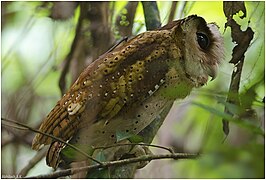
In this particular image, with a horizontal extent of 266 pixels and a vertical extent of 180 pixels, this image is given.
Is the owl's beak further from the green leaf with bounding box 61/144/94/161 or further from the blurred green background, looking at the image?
the green leaf with bounding box 61/144/94/161

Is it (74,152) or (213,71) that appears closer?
(74,152)

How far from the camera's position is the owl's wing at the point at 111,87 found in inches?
39.1

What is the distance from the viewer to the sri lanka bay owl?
992mm

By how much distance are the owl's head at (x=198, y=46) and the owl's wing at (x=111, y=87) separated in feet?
0.10

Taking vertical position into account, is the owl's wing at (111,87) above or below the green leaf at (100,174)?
above

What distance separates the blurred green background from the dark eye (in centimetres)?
4

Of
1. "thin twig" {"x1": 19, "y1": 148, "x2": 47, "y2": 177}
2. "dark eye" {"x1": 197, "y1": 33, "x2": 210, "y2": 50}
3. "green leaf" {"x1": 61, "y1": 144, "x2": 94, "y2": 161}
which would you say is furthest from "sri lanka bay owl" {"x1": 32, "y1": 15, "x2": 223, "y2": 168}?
"thin twig" {"x1": 19, "y1": 148, "x2": 47, "y2": 177}

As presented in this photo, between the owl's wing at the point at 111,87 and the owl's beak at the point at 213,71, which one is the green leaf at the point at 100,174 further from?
the owl's beak at the point at 213,71

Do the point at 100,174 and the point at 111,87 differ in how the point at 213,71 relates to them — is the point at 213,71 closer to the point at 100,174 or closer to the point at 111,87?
the point at 111,87

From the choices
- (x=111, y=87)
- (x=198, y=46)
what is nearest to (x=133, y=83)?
(x=111, y=87)

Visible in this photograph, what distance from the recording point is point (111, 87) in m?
1.01

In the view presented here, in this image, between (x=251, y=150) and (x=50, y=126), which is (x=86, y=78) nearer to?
(x=50, y=126)

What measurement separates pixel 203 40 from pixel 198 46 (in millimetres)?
16

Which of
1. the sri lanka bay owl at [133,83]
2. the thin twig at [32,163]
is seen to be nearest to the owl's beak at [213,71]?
the sri lanka bay owl at [133,83]
